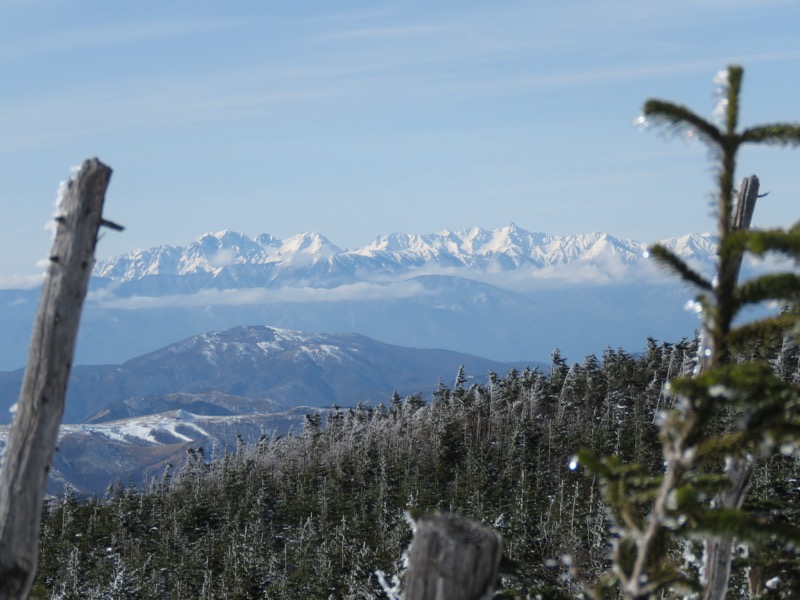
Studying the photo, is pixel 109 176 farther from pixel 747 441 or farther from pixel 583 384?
pixel 583 384

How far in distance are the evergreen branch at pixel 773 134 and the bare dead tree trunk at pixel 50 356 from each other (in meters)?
5.64

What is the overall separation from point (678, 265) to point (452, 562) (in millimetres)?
2920

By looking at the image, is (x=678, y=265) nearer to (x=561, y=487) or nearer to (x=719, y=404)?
(x=719, y=404)

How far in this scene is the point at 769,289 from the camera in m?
7.00

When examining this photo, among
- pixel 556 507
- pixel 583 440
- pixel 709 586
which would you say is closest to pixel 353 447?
pixel 583 440

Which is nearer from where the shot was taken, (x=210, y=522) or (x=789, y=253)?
(x=789, y=253)

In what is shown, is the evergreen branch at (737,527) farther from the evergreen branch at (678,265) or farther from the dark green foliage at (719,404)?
the evergreen branch at (678,265)

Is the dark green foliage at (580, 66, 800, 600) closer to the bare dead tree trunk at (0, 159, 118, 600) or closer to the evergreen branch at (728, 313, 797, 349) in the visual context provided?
the evergreen branch at (728, 313, 797, 349)

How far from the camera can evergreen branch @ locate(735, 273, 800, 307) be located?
22.7 feet

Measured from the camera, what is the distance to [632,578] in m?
7.26

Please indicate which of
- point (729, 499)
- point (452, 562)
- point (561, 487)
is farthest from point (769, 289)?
point (561, 487)

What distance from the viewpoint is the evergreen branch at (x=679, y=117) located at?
7.26 m

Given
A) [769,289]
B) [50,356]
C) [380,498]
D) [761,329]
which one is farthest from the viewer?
[380,498]

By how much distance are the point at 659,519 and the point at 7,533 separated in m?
5.58
